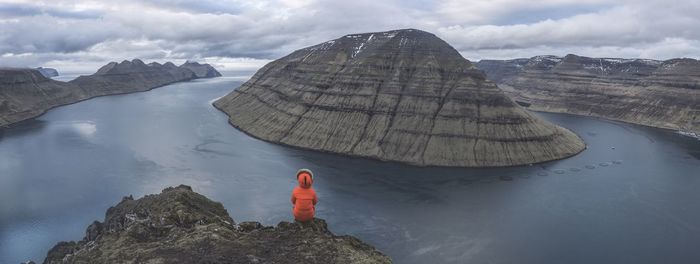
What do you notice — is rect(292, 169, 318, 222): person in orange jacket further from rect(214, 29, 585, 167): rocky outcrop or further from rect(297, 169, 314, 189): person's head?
rect(214, 29, 585, 167): rocky outcrop

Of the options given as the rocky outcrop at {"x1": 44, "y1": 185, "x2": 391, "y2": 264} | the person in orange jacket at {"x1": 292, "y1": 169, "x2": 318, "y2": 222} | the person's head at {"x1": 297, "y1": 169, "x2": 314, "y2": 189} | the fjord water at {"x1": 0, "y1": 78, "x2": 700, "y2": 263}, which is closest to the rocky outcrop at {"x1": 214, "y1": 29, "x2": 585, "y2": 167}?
the fjord water at {"x1": 0, "y1": 78, "x2": 700, "y2": 263}

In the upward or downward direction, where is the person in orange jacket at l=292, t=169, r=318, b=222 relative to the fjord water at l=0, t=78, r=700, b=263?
upward

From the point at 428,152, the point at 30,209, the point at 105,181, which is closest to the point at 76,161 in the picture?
the point at 105,181

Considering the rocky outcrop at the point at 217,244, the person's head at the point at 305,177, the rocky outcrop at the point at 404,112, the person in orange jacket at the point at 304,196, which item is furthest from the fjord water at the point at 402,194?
the person's head at the point at 305,177

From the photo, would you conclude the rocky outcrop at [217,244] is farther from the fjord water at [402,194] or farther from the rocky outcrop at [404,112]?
the rocky outcrop at [404,112]

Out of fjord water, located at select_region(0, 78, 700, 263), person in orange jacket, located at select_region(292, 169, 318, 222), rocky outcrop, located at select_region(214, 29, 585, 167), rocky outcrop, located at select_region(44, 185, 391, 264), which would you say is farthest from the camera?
rocky outcrop, located at select_region(214, 29, 585, 167)

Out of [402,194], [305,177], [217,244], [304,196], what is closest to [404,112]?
[402,194]
